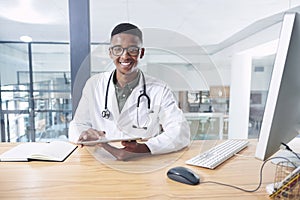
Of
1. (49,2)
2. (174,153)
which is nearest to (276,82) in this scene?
(174,153)

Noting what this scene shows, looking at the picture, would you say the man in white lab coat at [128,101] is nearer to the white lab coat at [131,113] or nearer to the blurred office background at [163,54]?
the white lab coat at [131,113]

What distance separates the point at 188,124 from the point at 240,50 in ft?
9.96

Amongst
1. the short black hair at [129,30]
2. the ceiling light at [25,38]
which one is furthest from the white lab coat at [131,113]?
the ceiling light at [25,38]

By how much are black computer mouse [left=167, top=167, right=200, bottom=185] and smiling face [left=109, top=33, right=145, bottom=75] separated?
2.44 feet

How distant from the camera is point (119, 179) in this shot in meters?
0.76

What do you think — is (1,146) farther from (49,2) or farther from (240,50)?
(240,50)

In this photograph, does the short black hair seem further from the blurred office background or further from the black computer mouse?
the black computer mouse

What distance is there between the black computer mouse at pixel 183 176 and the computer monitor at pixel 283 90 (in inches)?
8.0

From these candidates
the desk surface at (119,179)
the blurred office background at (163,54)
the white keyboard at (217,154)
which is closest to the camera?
the desk surface at (119,179)

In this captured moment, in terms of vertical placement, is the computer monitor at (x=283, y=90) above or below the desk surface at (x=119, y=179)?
above

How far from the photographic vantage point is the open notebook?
37.0 inches

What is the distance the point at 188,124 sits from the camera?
1.24 metres

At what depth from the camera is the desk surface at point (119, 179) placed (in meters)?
0.66

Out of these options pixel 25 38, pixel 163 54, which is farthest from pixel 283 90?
pixel 25 38
